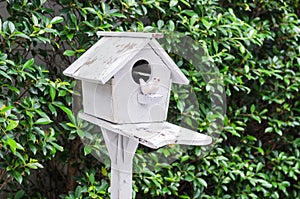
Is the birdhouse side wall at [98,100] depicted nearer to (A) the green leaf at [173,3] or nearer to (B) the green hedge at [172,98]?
(B) the green hedge at [172,98]

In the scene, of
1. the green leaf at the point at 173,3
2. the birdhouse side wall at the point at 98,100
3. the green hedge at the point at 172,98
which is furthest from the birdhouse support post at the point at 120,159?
the green leaf at the point at 173,3

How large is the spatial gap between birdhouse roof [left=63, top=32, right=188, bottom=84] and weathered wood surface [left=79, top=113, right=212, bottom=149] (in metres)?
0.14

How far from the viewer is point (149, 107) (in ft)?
4.19

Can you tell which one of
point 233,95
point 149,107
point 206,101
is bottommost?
point 233,95

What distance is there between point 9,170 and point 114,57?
647mm

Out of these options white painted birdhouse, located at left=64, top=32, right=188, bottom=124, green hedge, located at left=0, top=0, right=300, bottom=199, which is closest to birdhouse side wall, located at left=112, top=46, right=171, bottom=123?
white painted birdhouse, located at left=64, top=32, right=188, bottom=124

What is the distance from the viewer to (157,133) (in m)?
1.23

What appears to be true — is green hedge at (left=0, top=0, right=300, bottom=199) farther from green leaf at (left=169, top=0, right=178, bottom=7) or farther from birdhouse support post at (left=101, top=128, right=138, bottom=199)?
birdhouse support post at (left=101, top=128, right=138, bottom=199)

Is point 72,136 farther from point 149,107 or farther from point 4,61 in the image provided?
point 149,107

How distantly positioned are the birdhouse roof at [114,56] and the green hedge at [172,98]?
0.37 ft

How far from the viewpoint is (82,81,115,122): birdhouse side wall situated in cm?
126

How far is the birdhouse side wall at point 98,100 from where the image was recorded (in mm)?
1264

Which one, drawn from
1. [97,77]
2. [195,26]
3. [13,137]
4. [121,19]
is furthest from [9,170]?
[195,26]

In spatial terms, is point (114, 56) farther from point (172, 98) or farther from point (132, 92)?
point (172, 98)
